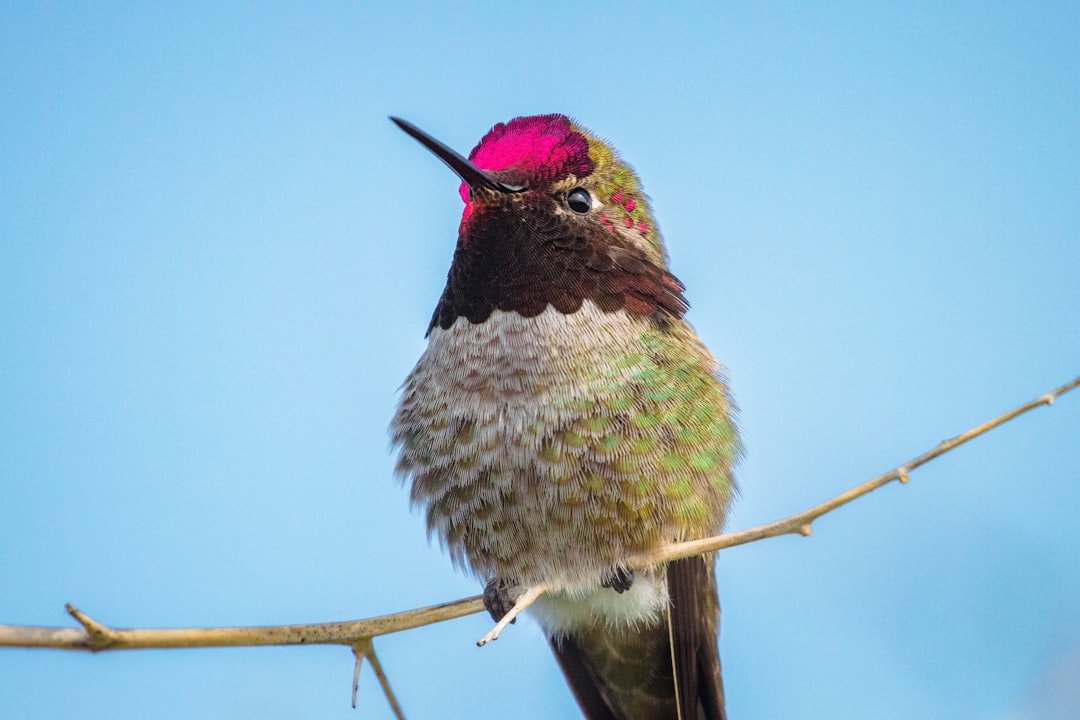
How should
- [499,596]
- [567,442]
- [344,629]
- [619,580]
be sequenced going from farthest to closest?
[499,596]
[619,580]
[567,442]
[344,629]

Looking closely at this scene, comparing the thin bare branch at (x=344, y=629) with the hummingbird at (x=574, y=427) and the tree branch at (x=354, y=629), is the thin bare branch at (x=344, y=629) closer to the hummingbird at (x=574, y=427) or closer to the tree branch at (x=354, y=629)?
the tree branch at (x=354, y=629)

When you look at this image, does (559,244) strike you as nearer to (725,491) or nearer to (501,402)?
(501,402)

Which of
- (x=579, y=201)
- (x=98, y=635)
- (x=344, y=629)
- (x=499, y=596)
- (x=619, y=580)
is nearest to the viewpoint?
(x=98, y=635)

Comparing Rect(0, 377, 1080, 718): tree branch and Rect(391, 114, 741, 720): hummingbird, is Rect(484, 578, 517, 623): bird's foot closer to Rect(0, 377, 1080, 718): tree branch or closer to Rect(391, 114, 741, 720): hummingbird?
Rect(391, 114, 741, 720): hummingbird

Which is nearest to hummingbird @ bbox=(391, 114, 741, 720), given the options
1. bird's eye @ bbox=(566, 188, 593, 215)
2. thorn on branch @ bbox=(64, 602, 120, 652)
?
bird's eye @ bbox=(566, 188, 593, 215)

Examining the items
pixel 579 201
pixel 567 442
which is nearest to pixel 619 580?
pixel 567 442

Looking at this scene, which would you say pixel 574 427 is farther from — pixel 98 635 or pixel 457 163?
pixel 98 635
